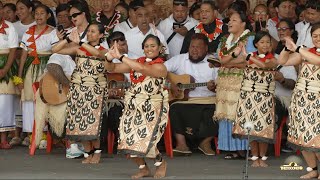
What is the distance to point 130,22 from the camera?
572 inches

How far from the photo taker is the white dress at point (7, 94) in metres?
14.1

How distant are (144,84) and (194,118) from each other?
2.27 metres

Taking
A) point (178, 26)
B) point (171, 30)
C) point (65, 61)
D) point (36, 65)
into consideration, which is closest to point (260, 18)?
point (178, 26)

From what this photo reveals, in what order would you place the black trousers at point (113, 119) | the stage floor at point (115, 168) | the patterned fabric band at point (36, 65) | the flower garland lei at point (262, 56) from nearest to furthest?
the stage floor at point (115, 168) → the flower garland lei at point (262, 56) → the black trousers at point (113, 119) → the patterned fabric band at point (36, 65)

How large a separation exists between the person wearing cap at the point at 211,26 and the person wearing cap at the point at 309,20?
2.96 feet

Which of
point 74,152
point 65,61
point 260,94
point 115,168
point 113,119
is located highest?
point 65,61

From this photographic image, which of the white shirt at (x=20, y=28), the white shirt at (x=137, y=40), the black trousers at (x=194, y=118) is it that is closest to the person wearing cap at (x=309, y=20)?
the black trousers at (x=194, y=118)

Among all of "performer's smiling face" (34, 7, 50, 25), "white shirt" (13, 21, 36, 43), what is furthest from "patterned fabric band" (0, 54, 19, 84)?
"performer's smiling face" (34, 7, 50, 25)

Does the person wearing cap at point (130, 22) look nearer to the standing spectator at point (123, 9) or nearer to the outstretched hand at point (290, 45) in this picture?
the standing spectator at point (123, 9)

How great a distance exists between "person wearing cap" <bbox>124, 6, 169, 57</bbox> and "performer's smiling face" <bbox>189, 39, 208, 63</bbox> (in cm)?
45

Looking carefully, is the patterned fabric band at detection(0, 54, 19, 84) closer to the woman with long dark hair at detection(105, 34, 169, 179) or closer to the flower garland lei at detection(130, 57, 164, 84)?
the woman with long dark hair at detection(105, 34, 169, 179)

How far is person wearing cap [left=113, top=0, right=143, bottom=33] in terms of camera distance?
14406 millimetres

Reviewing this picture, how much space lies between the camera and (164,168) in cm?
1190

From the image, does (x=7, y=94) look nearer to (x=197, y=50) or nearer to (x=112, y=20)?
(x=112, y=20)
